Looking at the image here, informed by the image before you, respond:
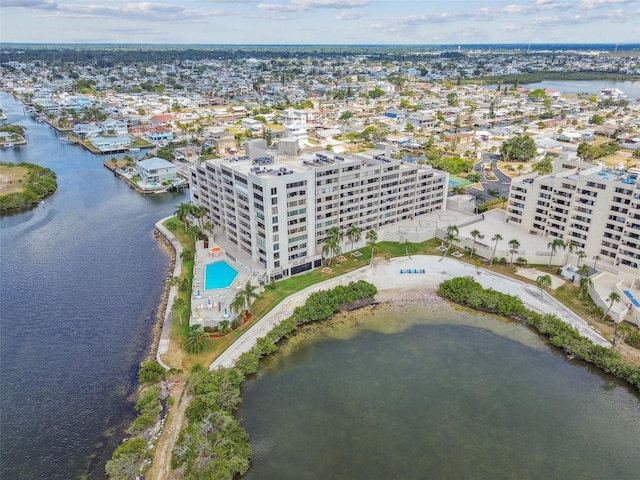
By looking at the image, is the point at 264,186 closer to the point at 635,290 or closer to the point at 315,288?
the point at 315,288

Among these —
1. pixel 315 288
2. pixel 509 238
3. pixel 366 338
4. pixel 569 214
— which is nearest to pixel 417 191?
pixel 509 238

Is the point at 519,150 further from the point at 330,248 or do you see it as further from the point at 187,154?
the point at 187,154

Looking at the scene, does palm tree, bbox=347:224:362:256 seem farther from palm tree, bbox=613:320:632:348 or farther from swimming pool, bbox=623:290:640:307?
swimming pool, bbox=623:290:640:307

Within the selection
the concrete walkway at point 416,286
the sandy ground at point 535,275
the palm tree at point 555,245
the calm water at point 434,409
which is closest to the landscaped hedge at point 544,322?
the calm water at point 434,409

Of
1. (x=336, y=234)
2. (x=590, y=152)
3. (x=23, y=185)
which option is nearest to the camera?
(x=336, y=234)

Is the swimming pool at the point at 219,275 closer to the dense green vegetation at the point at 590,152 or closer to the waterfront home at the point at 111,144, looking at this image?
the waterfront home at the point at 111,144

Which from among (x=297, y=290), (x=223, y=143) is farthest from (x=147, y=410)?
(x=223, y=143)
